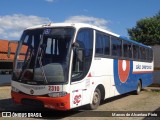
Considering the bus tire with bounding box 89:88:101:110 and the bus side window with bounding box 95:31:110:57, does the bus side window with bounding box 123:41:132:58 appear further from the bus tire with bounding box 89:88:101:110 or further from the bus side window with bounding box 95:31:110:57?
the bus tire with bounding box 89:88:101:110

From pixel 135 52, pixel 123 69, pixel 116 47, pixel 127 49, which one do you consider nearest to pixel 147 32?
pixel 135 52

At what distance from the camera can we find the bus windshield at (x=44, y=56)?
9562 millimetres

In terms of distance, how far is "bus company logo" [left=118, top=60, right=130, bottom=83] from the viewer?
14.2m

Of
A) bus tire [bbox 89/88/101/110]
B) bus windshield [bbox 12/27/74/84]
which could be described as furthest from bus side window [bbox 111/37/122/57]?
bus windshield [bbox 12/27/74/84]

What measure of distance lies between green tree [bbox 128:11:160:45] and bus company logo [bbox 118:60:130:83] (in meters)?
26.7

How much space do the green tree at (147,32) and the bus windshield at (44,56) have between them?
32.2 m

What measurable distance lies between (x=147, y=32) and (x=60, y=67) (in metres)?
34.2

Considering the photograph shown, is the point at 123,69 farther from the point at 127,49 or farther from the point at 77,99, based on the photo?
the point at 77,99

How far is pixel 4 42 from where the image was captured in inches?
1118

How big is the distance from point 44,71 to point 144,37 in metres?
33.4

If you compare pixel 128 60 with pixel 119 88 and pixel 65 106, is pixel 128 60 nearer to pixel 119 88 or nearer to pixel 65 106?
pixel 119 88

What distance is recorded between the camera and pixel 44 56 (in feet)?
32.7

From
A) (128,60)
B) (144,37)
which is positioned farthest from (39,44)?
(144,37)

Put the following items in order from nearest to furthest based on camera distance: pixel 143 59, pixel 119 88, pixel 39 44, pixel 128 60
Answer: pixel 39 44, pixel 119 88, pixel 128 60, pixel 143 59
